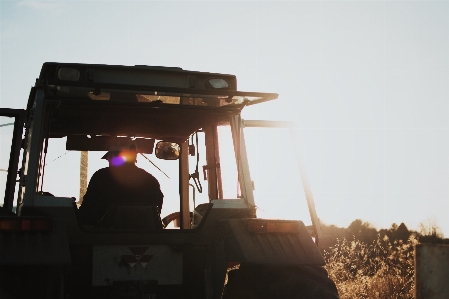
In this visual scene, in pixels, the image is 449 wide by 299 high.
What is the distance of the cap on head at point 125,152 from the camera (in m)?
6.08

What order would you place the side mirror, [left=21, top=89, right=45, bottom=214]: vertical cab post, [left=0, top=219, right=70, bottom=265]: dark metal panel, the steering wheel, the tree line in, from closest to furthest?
[left=0, top=219, right=70, bottom=265]: dark metal panel, [left=21, top=89, right=45, bottom=214]: vertical cab post, the side mirror, the steering wheel, the tree line

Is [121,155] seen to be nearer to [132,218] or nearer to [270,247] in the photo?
[132,218]

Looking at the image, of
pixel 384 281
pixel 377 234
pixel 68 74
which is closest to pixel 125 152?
pixel 68 74

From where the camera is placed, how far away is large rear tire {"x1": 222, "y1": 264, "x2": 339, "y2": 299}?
15.0ft

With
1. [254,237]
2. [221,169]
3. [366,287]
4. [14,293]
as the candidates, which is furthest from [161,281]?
[366,287]

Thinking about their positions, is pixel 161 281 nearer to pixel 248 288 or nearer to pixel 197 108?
pixel 248 288

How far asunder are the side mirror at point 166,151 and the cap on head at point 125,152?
831mm

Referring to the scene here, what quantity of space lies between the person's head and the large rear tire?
1.51 meters

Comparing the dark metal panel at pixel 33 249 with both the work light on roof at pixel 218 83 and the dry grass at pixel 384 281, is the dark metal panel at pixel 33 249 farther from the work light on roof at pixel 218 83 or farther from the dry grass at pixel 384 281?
the dry grass at pixel 384 281

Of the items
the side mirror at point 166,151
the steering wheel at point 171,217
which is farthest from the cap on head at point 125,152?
the steering wheel at point 171,217

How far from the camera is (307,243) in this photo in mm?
4895

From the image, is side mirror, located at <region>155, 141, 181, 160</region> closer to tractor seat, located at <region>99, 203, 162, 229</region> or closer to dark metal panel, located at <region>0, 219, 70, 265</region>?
tractor seat, located at <region>99, 203, 162, 229</region>

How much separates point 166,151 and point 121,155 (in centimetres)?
95

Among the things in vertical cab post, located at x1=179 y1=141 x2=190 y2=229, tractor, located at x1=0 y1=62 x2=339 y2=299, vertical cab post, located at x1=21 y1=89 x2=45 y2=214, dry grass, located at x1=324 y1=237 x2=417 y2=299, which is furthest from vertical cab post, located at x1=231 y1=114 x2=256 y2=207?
dry grass, located at x1=324 y1=237 x2=417 y2=299
